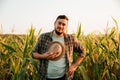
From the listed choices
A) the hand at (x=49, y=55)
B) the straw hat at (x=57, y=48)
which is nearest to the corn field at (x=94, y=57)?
the straw hat at (x=57, y=48)

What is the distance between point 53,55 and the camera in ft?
9.62

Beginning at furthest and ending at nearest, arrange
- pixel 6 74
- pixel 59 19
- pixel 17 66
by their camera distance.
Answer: pixel 6 74, pixel 17 66, pixel 59 19

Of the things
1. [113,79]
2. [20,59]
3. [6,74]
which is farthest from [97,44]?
[6,74]

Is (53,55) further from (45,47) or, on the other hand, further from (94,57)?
(94,57)

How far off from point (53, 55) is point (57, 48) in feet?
0.32

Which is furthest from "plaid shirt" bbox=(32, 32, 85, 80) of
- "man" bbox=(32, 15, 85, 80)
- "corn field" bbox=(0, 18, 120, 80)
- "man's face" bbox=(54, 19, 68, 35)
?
"corn field" bbox=(0, 18, 120, 80)

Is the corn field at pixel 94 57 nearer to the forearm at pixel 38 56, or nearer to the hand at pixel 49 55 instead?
the forearm at pixel 38 56

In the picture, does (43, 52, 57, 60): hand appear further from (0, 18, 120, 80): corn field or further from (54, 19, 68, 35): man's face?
(0, 18, 120, 80): corn field

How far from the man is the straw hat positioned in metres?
0.04

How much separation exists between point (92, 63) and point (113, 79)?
32 cm

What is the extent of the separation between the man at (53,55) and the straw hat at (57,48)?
4cm

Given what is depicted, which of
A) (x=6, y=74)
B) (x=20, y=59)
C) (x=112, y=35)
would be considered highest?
(x=112, y=35)

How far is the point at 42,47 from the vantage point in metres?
3.13

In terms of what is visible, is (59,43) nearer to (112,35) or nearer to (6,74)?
(112,35)
